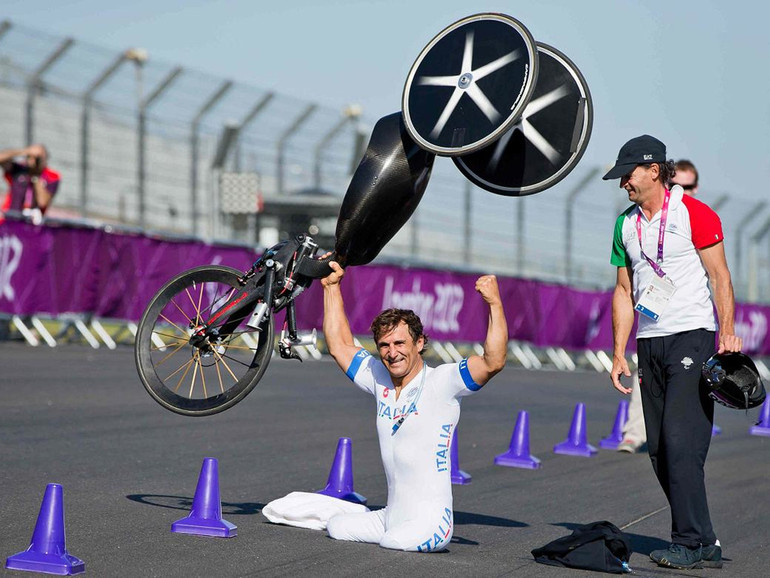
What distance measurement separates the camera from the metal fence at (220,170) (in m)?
20.8

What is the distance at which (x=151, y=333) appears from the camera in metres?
6.40

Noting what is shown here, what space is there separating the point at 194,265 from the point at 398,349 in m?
11.9

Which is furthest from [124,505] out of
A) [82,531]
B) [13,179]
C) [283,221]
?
[283,221]

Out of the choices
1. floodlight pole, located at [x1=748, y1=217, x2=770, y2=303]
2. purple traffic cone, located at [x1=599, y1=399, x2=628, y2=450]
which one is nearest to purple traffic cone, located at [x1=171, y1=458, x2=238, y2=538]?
purple traffic cone, located at [x1=599, y1=399, x2=628, y2=450]

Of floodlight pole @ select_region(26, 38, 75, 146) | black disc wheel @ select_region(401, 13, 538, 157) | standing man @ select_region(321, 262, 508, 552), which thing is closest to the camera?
black disc wheel @ select_region(401, 13, 538, 157)

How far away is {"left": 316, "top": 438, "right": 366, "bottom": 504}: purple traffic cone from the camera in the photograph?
7349mm

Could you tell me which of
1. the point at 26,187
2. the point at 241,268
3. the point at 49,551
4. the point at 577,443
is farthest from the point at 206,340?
the point at 241,268

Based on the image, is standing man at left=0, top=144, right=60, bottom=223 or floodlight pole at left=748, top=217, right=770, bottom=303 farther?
floodlight pole at left=748, top=217, right=770, bottom=303

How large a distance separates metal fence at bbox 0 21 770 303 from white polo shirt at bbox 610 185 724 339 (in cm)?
1335

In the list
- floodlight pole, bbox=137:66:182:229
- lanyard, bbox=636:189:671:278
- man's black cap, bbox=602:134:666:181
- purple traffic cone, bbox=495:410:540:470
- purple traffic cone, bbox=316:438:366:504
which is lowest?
purple traffic cone, bbox=495:410:540:470

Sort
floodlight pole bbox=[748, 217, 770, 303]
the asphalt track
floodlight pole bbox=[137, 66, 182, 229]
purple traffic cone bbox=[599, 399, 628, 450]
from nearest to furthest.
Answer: the asphalt track
purple traffic cone bbox=[599, 399, 628, 450]
floodlight pole bbox=[137, 66, 182, 229]
floodlight pole bbox=[748, 217, 770, 303]

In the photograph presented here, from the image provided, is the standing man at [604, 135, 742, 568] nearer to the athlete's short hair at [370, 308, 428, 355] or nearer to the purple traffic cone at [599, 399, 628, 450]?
the athlete's short hair at [370, 308, 428, 355]

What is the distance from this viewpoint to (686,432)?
606cm

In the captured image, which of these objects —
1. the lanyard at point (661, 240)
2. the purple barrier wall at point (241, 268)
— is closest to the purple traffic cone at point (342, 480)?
the lanyard at point (661, 240)
